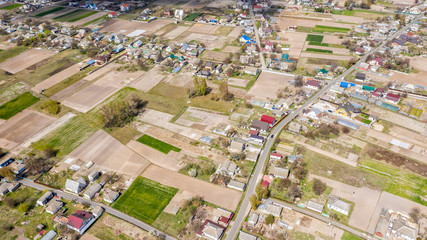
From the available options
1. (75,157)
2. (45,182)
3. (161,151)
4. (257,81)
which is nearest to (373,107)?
(257,81)

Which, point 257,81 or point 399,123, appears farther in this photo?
point 257,81

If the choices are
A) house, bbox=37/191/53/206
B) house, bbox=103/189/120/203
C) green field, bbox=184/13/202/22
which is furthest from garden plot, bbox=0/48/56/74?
house, bbox=103/189/120/203

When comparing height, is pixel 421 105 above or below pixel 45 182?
above

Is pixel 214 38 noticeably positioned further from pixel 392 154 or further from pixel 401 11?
pixel 401 11

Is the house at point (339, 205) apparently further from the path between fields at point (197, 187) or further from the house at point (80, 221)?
the house at point (80, 221)

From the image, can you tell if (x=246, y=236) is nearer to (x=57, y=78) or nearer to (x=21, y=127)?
(x=21, y=127)
